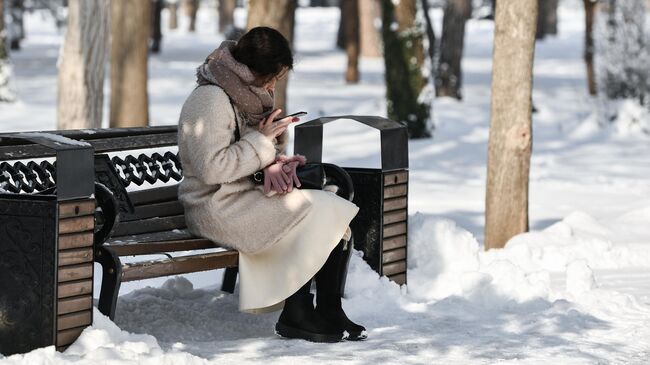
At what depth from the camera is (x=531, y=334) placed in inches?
220

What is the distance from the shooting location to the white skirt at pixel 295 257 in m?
5.34

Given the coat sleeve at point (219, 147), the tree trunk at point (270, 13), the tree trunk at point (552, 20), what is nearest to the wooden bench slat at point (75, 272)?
the coat sleeve at point (219, 147)

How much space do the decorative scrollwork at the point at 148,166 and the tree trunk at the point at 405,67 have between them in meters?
9.35

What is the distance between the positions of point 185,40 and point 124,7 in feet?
88.0

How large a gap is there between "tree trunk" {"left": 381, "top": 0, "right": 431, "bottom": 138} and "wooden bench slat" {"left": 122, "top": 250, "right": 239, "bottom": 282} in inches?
406

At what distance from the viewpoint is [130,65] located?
13648 mm

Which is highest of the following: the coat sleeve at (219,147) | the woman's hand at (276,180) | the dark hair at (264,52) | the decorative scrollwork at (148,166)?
the dark hair at (264,52)

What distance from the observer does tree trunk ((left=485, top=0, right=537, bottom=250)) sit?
25.2ft

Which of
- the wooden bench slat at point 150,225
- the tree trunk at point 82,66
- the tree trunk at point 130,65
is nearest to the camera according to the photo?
the wooden bench slat at point 150,225

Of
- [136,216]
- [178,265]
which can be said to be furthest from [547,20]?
[178,265]

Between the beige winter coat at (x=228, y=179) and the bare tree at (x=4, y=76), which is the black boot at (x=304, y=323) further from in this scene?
the bare tree at (x=4, y=76)

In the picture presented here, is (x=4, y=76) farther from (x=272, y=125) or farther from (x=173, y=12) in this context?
(x=173, y=12)

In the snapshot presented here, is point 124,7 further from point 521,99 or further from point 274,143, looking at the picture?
point 274,143

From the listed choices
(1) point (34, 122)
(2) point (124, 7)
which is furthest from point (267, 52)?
(1) point (34, 122)
